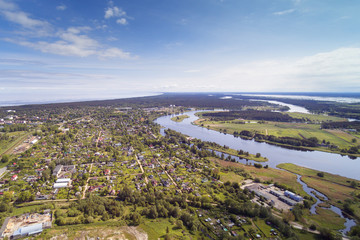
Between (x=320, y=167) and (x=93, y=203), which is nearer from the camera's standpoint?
(x=93, y=203)

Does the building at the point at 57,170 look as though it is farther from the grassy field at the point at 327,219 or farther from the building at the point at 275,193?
the grassy field at the point at 327,219

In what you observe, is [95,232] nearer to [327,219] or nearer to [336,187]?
[327,219]

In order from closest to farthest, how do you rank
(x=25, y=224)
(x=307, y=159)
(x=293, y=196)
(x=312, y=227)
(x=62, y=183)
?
1. (x=25, y=224)
2. (x=312, y=227)
3. (x=293, y=196)
4. (x=62, y=183)
5. (x=307, y=159)

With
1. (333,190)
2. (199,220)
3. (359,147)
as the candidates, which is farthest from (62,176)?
(359,147)

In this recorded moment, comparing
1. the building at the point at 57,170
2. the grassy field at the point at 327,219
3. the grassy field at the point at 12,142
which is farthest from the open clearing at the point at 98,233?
the grassy field at the point at 12,142

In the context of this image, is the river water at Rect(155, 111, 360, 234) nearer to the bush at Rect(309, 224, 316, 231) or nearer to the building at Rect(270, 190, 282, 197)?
the building at Rect(270, 190, 282, 197)

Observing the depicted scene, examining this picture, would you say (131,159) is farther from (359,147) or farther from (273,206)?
(359,147)

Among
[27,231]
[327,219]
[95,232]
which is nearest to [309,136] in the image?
[327,219]

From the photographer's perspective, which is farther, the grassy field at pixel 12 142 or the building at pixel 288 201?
the grassy field at pixel 12 142
